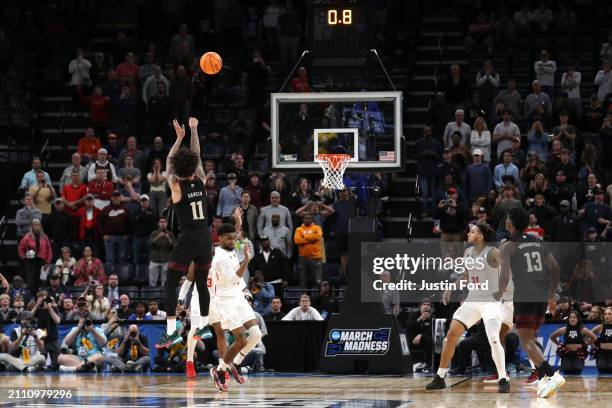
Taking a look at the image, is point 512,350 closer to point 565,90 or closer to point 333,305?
point 333,305

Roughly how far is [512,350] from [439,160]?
20.0 ft

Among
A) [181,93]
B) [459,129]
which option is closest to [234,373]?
[459,129]

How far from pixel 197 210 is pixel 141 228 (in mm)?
11147

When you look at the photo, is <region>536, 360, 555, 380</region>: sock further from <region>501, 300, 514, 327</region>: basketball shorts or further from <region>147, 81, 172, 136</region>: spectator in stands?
<region>147, 81, 172, 136</region>: spectator in stands

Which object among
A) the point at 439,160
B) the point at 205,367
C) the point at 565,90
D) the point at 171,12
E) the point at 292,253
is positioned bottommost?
the point at 205,367

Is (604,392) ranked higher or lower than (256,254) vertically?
lower

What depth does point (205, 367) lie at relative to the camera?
21406mm

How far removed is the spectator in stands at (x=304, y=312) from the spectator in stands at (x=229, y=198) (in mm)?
3452

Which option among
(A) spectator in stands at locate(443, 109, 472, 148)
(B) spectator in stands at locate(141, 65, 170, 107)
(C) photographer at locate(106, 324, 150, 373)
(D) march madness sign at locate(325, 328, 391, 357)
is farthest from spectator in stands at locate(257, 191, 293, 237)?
(B) spectator in stands at locate(141, 65, 170, 107)

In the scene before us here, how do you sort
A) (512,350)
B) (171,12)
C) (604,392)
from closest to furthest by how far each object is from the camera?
(604,392)
(512,350)
(171,12)

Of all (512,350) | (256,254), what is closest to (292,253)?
(256,254)

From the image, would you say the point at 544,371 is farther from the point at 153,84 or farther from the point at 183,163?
the point at 153,84

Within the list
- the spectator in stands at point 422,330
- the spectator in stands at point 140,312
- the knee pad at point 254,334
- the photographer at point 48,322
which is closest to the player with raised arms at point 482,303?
the knee pad at point 254,334

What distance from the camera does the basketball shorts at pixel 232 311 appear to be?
53.6 feet
